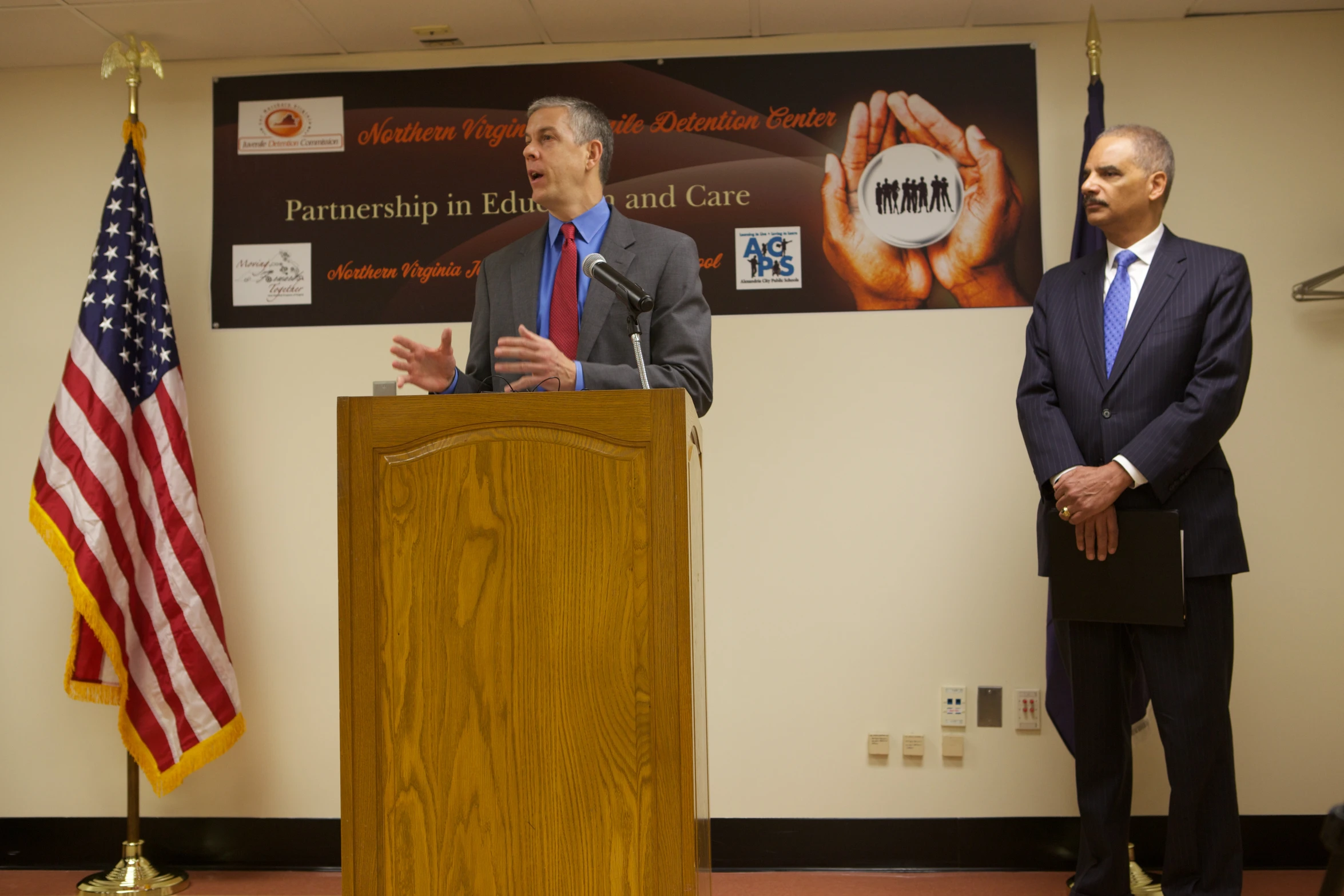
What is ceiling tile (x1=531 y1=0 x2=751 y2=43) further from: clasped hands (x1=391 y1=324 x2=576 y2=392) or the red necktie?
clasped hands (x1=391 y1=324 x2=576 y2=392)

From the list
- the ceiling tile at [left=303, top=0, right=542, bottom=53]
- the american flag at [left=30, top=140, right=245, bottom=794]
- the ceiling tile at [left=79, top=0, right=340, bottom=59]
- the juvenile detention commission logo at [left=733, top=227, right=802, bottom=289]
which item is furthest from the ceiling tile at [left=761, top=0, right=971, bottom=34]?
the american flag at [left=30, top=140, right=245, bottom=794]

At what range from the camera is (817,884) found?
3123 mm

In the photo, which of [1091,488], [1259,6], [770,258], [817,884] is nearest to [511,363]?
[1091,488]

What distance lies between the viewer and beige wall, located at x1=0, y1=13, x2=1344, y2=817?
3215 millimetres

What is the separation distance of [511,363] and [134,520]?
206 centimetres

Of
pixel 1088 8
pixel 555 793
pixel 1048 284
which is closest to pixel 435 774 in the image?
pixel 555 793

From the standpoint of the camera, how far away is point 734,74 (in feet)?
11.0

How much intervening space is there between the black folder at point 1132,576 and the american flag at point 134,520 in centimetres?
247

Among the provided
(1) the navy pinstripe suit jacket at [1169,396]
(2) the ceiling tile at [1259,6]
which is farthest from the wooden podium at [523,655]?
(2) the ceiling tile at [1259,6]

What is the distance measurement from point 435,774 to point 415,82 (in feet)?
8.64

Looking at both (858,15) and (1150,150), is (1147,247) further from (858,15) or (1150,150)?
(858,15)

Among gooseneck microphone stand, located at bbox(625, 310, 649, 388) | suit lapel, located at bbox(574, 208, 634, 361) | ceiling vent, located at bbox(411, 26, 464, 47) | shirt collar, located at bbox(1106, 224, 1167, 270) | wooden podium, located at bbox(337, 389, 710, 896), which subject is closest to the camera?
wooden podium, located at bbox(337, 389, 710, 896)

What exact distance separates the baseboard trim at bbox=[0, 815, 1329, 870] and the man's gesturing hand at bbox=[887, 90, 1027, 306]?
1657mm

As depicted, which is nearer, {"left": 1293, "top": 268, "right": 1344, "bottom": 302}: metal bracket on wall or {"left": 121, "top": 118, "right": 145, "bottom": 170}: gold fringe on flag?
{"left": 1293, "top": 268, "right": 1344, "bottom": 302}: metal bracket on wall
